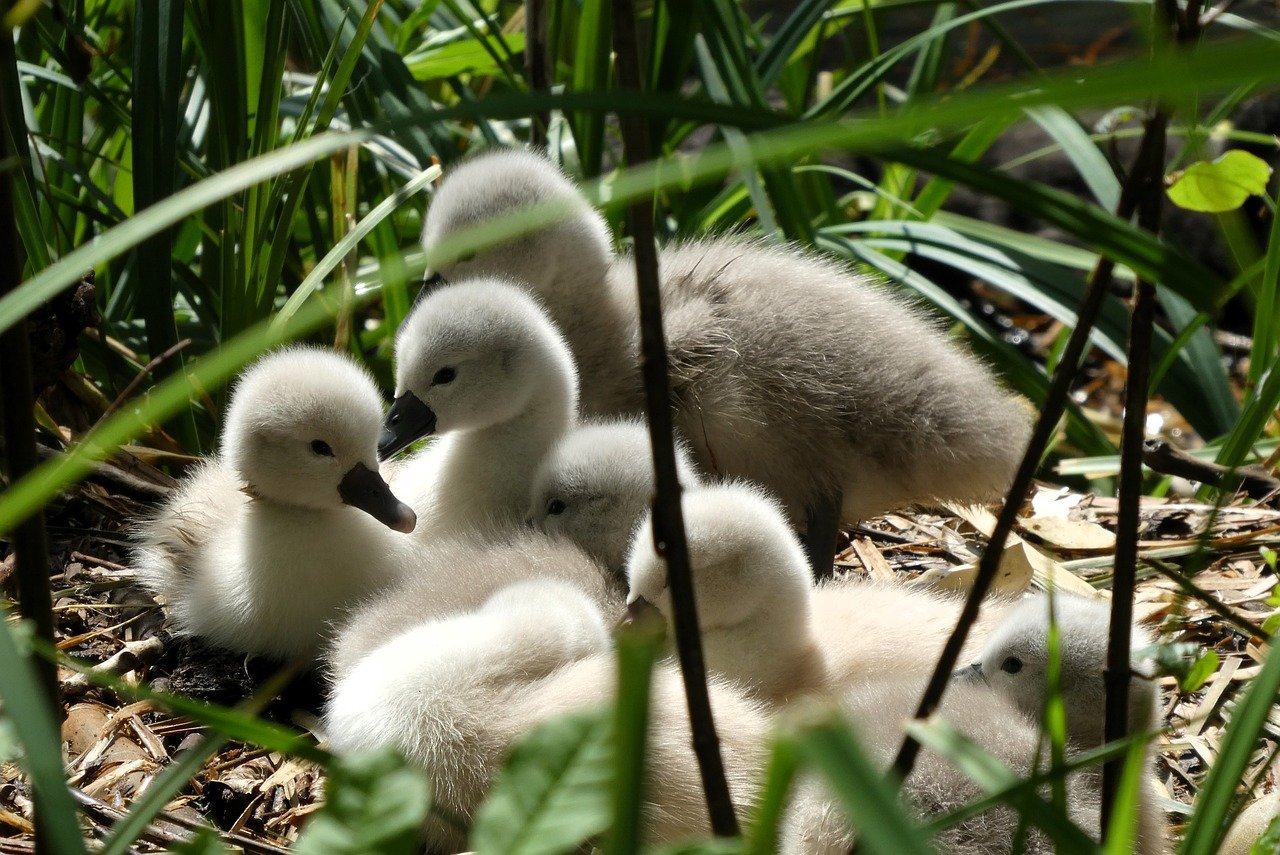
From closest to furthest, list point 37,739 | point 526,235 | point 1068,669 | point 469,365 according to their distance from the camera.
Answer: point 37,739, point 1068,669, point 469,365, point 526,235

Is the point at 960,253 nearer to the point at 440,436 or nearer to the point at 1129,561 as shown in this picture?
the point at 440,436

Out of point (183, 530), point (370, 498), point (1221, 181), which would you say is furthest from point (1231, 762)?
point (183, 530)

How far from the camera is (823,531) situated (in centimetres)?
247

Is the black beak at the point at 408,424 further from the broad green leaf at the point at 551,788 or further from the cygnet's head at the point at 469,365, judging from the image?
the broad green leaf at the point at 551,788

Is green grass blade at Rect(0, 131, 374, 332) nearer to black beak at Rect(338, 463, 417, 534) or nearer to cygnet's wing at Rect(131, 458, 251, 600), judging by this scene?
black beak at Rect(338, 463, 417, 534)

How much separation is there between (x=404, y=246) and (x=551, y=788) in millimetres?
3021

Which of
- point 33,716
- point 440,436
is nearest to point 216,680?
point 440,436

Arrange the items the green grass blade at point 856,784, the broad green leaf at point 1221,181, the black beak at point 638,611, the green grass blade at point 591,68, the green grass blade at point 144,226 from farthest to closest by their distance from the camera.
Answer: the green grass blade at point 591,68 < the black beak at point 638,611 < the broad green leaf at point 1221,181 < the green grass blade at point 144,226 < the green grass blade at point 856,784

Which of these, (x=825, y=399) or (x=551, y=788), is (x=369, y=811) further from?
(x=825, y=399)

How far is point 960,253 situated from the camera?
11.0 ft

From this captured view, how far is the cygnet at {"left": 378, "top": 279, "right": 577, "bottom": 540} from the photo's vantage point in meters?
2.20

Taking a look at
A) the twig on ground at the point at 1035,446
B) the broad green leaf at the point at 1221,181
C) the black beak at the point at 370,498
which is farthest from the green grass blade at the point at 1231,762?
the black beak at the point at 370,498

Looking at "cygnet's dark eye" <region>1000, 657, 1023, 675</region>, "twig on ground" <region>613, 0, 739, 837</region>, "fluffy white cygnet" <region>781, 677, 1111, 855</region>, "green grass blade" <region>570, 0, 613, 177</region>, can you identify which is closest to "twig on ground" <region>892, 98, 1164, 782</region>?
"twig on ground" <region>613, 0, 739, 837</region>

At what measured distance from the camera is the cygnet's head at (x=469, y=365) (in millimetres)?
2195
